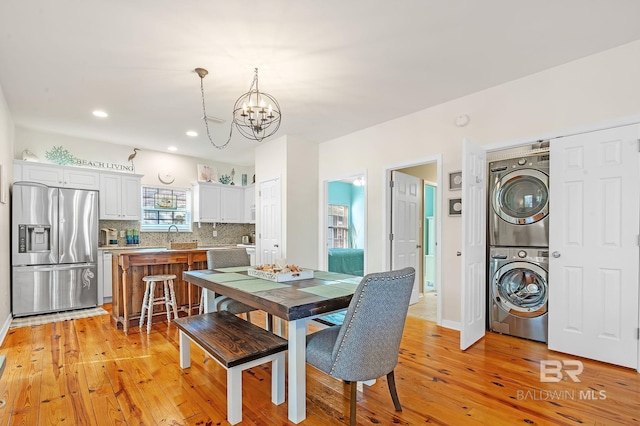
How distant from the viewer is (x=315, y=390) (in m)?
2.27

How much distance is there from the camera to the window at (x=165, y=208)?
603 cm

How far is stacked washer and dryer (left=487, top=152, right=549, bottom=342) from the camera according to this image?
3178 mm

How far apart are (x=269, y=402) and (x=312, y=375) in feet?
1.52

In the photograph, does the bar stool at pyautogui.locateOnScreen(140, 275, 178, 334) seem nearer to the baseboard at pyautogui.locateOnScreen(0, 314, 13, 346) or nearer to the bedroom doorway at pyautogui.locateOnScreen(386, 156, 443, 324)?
the baseboard at pyautogui.locateOnScreen(0, 314, 13, 346)

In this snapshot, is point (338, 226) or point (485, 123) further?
point (338, 226)

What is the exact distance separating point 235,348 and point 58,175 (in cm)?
456

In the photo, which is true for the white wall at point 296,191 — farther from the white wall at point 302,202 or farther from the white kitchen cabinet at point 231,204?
the white kitchen cabinet at point 231,204

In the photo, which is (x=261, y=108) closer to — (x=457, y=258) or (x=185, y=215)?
(x=457, y=258)

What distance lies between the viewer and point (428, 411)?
2.01 meters

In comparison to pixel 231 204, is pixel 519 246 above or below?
below

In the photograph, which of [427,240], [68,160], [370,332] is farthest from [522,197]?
[68,160]

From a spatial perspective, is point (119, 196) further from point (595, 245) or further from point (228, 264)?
point (595, 245)

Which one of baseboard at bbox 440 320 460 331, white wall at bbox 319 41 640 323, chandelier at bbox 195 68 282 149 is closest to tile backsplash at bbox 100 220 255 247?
chandelier at bbox 195 68 282 149

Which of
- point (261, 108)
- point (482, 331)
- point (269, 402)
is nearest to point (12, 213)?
point (261, 108)
